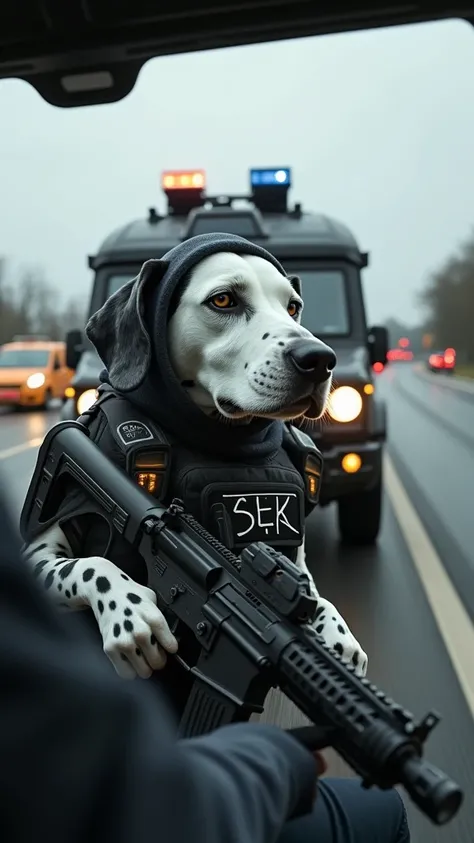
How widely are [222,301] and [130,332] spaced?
0.76ft

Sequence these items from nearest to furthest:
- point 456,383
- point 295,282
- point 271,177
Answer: point 295,282 → point 271,177 → point 456,383

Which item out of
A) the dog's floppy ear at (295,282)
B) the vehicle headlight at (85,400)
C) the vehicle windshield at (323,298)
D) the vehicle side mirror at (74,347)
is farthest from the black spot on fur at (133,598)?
the vehicle side mirror at (74,347)

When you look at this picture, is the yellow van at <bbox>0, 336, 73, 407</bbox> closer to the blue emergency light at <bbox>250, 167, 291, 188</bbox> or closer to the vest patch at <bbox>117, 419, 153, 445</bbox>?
the blue emergency light at <bbox>250, 167, 291, 188</bbox>

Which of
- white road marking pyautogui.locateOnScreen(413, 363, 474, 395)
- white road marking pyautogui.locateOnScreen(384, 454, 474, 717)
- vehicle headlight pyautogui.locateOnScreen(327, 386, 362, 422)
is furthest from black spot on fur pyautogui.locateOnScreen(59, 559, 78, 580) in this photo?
white road marking pyautogui.locateOnScreen(413, 363, 474, 395)

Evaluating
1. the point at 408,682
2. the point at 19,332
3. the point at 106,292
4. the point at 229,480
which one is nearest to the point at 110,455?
the point at 229,480

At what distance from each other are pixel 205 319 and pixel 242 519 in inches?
18.5

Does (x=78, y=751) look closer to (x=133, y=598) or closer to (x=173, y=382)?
(x=133, y=598)

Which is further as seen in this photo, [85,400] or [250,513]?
[85,400]

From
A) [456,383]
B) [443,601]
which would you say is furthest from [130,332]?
[456,383]

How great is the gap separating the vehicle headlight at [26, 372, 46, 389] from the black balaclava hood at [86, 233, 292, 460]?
21.8 metres

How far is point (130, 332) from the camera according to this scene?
2064mm

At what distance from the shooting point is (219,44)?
6.63 ft

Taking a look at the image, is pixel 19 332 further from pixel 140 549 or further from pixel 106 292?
pixel 140 549

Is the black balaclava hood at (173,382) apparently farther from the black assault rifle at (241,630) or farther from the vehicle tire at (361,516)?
the vehicle tire at (361,516)
